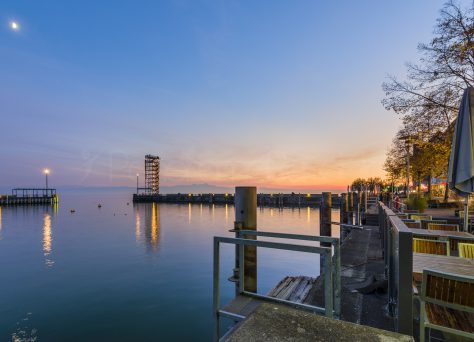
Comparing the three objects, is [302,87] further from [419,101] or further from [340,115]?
[419,101]

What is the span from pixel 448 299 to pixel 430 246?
2694 millimetres

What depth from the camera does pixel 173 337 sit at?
8.70 metres

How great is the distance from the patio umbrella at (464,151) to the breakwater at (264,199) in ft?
135

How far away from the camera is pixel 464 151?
4.51 metres

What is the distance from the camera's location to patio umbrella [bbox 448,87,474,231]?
14.5 ft

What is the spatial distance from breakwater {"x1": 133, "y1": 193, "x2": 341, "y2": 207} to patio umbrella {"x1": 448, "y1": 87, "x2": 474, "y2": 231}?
41126 millimetres

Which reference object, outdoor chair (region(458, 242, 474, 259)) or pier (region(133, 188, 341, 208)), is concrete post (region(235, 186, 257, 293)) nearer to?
outdoor chair (region(458, 242, 474, 259))

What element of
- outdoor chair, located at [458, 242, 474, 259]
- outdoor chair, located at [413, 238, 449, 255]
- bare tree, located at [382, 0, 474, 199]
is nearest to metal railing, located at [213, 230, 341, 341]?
outdoor chair, located at [413, 238, 449, 255]

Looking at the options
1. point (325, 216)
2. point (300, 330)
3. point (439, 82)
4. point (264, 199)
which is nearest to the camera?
point (300, 330)

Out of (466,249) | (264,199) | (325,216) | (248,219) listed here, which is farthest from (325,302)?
(264,199)

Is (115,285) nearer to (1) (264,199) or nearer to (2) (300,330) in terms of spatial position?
(2) (300,330)

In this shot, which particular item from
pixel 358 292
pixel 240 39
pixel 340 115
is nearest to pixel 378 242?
pixel 358 292

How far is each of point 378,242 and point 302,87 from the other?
25.1 meters

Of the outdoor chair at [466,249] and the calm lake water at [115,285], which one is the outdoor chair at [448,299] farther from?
the calm lake water at [115,285]
